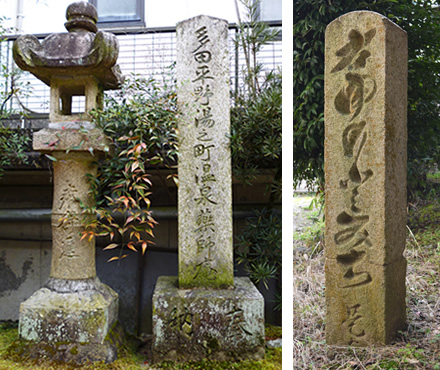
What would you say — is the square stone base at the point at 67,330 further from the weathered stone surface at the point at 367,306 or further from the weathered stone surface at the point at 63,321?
the weathered stone surface at the point at 367,306

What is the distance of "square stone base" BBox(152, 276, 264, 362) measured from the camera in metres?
2.45

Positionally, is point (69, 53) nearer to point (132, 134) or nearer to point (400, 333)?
point (132, 134)

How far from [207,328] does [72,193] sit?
133cm

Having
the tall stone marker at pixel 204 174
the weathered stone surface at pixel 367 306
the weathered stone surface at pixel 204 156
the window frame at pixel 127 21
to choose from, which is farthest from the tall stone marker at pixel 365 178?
the window frame at pixel 127 21

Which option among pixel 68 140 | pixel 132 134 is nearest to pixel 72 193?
pixel 68 140

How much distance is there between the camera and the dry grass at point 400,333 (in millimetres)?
1966

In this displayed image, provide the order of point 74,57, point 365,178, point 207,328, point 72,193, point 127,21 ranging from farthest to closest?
1. point 127,21
2. point 72,193
3. point 74,57
4. point 207,328
5. point 365,178

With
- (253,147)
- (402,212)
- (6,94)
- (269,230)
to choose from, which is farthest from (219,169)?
(6,94)

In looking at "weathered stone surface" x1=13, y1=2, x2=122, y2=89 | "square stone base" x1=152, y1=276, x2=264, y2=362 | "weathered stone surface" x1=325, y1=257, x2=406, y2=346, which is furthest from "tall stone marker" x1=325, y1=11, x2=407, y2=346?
"weathered stone surface" x1=13, y1=2, x2=122, y2=89

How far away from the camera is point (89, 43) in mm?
2590

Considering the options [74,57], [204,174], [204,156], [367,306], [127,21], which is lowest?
[367,306]

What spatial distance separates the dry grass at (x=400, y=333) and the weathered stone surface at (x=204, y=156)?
588 mm

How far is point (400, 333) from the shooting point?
Answer: 2.16 meters

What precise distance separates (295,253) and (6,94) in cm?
283
